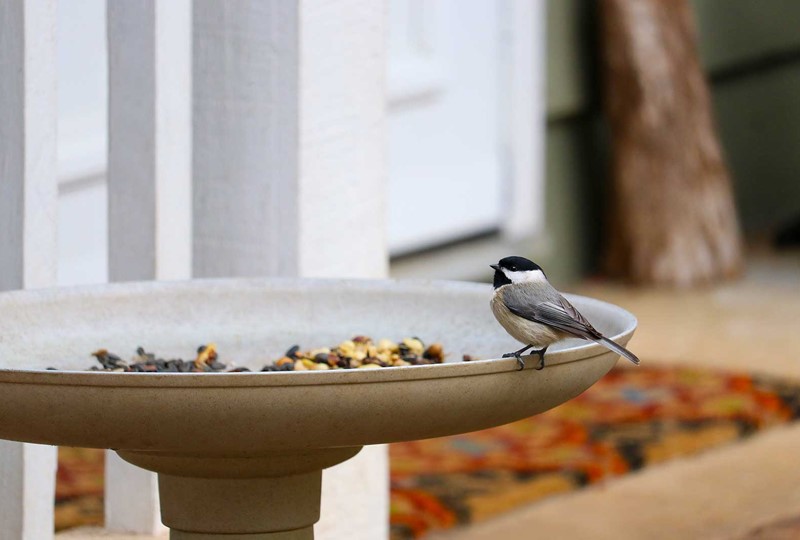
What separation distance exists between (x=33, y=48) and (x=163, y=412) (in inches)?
28.7

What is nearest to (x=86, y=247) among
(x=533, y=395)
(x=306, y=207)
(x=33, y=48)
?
(x=306, y=207)

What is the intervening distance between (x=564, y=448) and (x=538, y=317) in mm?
2130

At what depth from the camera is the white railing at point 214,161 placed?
5.73 feet

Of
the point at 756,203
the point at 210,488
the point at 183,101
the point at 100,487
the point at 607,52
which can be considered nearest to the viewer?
the point at 210,488

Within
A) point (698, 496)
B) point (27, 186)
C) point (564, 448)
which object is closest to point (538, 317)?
point (27, 186)

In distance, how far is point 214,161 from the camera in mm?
2002

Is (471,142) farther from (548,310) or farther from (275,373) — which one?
(275,373)

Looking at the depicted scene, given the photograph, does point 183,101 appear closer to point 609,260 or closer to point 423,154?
point 423,154

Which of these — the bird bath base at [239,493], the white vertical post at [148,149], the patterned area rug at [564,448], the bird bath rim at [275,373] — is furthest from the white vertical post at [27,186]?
the patterned area rug at [564,448]

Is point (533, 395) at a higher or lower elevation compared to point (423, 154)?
lower

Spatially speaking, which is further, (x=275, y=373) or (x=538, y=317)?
(x=538, y=317)

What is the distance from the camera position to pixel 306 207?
2.05 meters

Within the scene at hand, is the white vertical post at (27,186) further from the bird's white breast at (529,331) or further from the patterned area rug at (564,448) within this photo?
the patterned area rug at (564,448)

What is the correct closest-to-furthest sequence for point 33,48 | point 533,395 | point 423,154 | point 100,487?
1. point 533,395
2. point 33,48
3. point 100,487
4. point 423,154
